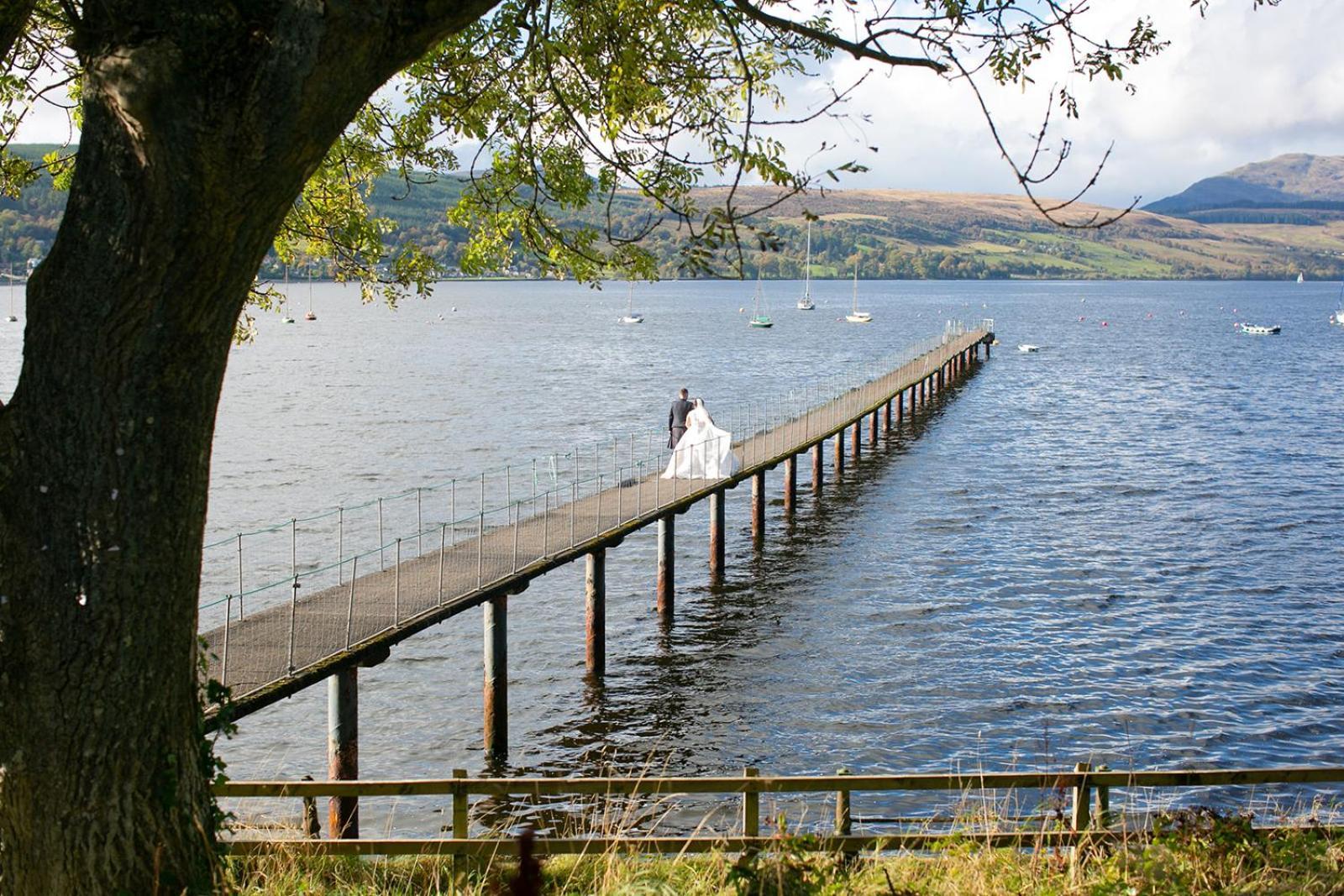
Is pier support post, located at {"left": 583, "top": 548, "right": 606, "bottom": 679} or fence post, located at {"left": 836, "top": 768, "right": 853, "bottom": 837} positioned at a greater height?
fence post, located at {"left": 836, "top": 768, "right": 853, "bottom": 837}

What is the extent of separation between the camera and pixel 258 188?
19.8 ft

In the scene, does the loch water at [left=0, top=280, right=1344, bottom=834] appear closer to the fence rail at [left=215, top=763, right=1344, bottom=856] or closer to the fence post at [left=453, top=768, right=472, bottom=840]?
the fence post at [left=453, top=768, right=472, bottom=840]

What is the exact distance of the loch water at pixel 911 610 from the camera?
2161 centimetres

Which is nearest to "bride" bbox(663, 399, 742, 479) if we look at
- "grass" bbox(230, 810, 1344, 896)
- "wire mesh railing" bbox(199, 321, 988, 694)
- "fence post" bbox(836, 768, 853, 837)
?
Answer: "wire mesh railing" bbox(199, 321, 988, 694)

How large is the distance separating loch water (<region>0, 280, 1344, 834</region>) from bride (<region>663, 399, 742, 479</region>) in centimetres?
278

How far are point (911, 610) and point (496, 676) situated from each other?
37.8 ft

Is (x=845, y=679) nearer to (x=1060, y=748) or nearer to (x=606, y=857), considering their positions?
(x=1060, y=748)

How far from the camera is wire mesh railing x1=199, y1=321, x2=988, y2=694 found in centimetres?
1748

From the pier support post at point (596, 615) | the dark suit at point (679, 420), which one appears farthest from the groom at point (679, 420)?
the pier support post at point (596, 615)

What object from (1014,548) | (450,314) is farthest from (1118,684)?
(450,314)

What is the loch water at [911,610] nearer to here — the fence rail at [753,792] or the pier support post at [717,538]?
the pier support post at [717,538]

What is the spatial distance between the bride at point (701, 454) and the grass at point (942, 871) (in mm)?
21632

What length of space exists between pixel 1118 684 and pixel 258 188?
2139cm

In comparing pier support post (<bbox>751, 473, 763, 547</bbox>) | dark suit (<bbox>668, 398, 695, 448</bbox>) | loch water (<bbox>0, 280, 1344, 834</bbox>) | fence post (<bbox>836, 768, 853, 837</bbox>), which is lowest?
loch water (<bbox>0, 280, 1344, 834</bbox>)
